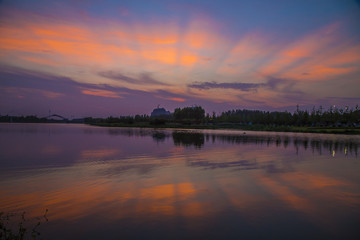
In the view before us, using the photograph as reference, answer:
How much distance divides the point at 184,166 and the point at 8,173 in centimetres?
1113

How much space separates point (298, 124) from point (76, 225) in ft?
452

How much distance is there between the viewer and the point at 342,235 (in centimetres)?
723

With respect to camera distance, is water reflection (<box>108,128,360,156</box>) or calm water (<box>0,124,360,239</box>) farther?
water reflection (<box>108,128,360,156</box>)

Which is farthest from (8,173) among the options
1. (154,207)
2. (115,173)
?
(154,207)

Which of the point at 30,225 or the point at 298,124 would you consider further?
the point at 298,124

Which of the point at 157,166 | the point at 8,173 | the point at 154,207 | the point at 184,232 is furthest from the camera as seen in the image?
the point at 157,166

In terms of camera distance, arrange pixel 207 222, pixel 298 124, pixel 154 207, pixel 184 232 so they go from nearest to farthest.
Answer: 1. pixel 184 232
2. pixel 207 222
3. pixel 154 207
4. pixel 298 124

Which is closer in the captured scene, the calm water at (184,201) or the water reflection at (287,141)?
the calm water at (184,201)

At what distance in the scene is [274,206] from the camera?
946cm

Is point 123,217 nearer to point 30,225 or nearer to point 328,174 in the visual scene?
point 30,225

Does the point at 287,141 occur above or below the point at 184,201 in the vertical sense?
below

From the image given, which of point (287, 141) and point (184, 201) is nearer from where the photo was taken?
point (184, 201)

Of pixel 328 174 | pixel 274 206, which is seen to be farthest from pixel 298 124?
pixel 274 206

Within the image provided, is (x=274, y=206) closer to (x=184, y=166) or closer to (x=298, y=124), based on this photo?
(x=184, y=166)
